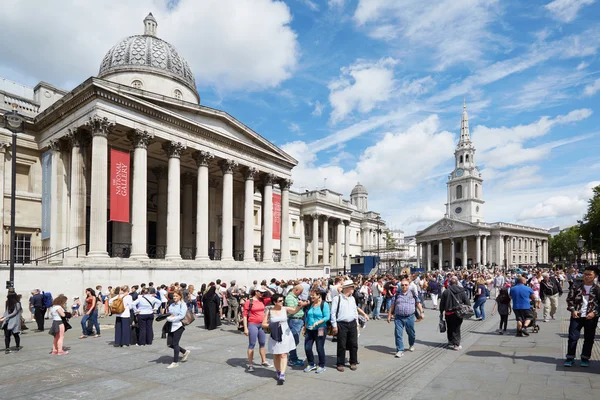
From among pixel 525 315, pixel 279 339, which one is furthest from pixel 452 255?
pixel 279 339

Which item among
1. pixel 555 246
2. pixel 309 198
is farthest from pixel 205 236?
pixel 555 246

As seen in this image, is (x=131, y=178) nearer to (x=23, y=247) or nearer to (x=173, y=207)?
(x=173, y=207)

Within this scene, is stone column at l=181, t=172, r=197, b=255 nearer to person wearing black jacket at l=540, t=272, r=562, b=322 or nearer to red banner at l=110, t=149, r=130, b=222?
red banner at l=110, t=149, r=130, b=222

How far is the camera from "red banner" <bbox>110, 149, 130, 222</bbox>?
21.6 m

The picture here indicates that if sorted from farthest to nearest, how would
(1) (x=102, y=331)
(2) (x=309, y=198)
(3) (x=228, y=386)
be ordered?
(2) (x=309, y=198) < (1) (x=102, y=331) < (3) (x=228, y=386)

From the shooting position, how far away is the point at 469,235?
9669 cm

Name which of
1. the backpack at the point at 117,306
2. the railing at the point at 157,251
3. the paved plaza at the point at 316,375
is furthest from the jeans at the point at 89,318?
the railing at the point at 157,251

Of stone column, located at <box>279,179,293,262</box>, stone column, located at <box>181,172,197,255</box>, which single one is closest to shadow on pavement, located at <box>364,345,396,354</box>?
stone column, located at <box>181,172,197,255</box>

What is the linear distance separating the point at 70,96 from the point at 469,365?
2216cm

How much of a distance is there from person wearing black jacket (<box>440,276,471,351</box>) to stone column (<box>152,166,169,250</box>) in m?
22.5

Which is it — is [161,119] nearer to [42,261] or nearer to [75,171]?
[75,171]

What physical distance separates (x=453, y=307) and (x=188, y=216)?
24123mm

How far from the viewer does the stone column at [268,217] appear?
107 ft

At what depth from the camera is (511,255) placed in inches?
3900
